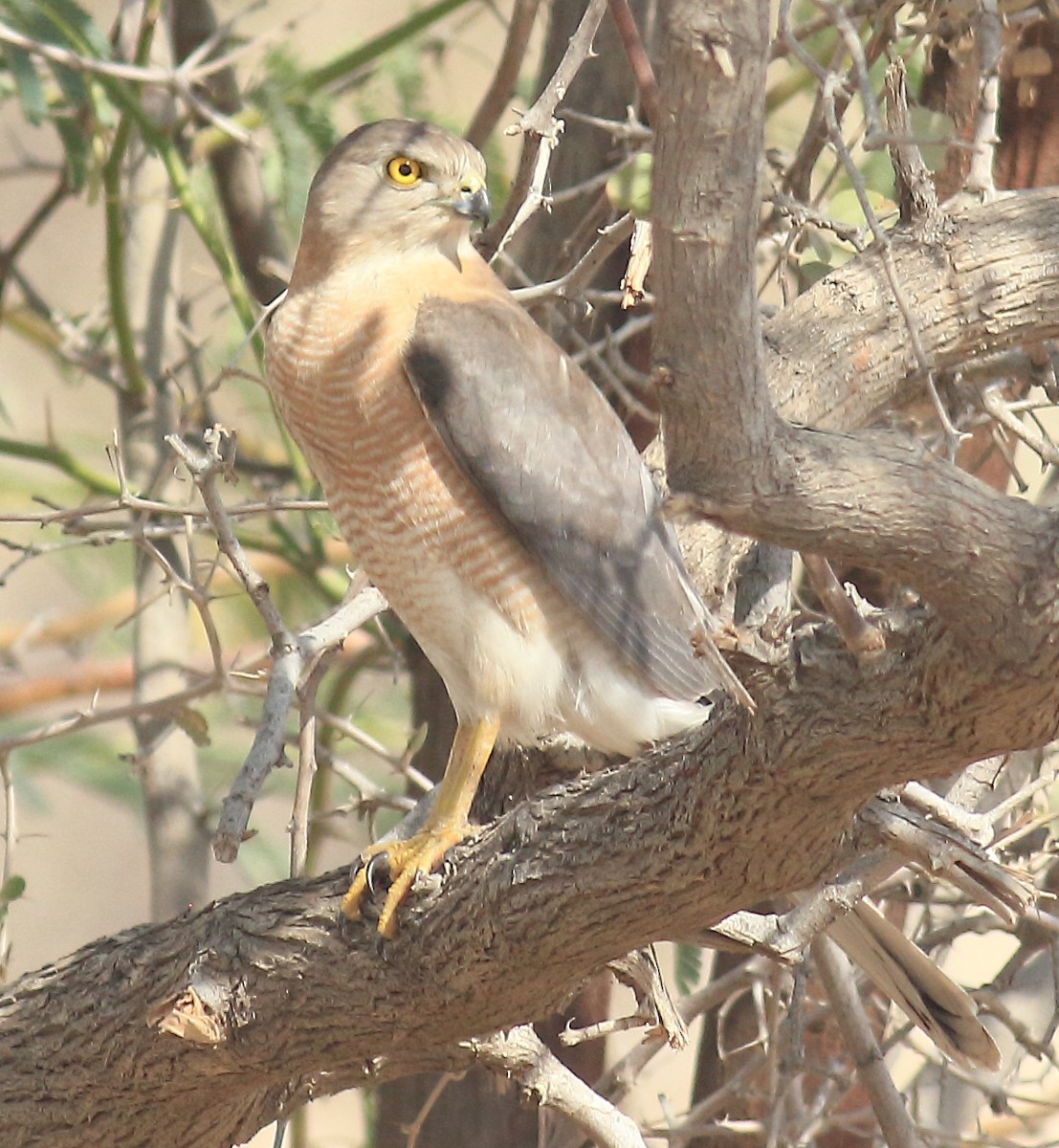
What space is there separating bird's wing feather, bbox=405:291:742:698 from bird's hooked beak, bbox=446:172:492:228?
216mm

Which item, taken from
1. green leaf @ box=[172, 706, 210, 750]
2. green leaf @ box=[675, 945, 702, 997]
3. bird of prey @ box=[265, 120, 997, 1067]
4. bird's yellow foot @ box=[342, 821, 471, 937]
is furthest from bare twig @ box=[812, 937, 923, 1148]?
green leaf @ box=[172, 706, 210, 750]

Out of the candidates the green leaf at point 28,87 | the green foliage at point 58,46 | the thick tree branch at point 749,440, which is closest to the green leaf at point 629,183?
the green foliage at point 58,46

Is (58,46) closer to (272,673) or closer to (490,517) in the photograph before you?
(490,517)

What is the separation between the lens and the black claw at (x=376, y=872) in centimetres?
271

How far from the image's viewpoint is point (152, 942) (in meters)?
2.81

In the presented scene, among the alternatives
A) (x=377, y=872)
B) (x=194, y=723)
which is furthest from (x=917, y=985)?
(x=194, y=723)

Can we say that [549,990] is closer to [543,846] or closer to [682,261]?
[543,846]

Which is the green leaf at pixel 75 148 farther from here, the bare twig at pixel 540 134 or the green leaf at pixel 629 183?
the green leaf at pixel 629 183

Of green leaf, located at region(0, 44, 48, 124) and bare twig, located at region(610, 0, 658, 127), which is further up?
bare twig, located at region(610, 0, 658, 127)

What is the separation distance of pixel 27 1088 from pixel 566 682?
1176 millimetres

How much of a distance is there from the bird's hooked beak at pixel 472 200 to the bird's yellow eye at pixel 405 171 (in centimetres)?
9

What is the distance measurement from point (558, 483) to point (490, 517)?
15 cm

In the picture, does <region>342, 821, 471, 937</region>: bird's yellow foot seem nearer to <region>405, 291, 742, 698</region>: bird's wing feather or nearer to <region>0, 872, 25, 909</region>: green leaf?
<region>405, 291, 742, 698</region>: bird's wing feather

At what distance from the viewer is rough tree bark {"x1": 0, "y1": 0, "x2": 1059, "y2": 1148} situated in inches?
59.9
